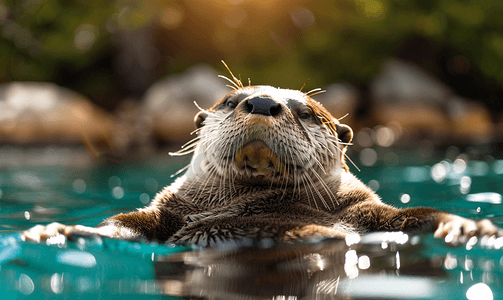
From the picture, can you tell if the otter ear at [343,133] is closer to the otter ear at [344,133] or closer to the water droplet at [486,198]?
the otter ear at [344,133]

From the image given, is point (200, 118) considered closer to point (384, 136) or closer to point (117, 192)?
point (117, 192)

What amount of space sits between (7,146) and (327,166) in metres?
8.55

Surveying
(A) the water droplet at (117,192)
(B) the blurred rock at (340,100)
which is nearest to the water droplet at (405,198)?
(A) the water droplet at (117,192)

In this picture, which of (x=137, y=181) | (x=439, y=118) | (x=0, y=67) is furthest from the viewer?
(x=0, y=67)

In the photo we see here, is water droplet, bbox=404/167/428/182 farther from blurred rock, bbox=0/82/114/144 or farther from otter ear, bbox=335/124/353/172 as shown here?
blurred rock, bbox=0/82/114/144

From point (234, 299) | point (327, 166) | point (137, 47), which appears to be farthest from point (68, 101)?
point (234, 299)

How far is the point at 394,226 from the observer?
2.69 m

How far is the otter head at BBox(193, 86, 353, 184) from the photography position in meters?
2.71

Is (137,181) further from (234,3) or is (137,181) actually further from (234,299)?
(234,3)

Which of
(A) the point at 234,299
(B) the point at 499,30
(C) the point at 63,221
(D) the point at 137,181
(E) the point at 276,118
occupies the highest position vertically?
(B) the point at 499,30

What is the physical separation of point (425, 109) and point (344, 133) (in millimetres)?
10313

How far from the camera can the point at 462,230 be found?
2469mm

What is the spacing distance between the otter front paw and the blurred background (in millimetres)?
9488

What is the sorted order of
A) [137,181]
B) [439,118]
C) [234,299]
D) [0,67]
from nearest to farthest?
[234,299]
[137,181]
[439,118]
[0,67]
